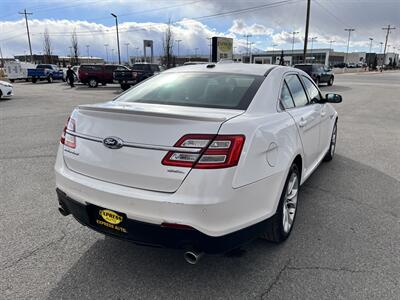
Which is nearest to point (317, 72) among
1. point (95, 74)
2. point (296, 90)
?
point (95, 74)

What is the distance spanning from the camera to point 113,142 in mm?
2482

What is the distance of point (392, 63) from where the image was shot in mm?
114250

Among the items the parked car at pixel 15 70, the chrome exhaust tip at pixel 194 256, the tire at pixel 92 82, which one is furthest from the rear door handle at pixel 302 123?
the parked car at pixel 15 70

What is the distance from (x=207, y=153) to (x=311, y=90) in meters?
2.85

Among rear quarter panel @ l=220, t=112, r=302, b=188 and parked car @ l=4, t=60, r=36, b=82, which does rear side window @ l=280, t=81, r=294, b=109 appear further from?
parked car @ l=4, t=60, r=36, b=82

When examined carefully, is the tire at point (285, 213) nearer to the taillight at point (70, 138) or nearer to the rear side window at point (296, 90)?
the rear side window at point (296, 90)

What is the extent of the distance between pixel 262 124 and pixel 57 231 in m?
2.34

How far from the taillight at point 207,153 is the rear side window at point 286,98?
125cm

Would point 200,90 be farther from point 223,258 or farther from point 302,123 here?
point 223,258

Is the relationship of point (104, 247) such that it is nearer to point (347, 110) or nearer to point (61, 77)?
point (347, 110)

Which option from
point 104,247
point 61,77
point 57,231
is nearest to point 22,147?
point 57,231

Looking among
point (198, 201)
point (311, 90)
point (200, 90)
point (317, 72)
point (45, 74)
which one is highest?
point (200, 90)

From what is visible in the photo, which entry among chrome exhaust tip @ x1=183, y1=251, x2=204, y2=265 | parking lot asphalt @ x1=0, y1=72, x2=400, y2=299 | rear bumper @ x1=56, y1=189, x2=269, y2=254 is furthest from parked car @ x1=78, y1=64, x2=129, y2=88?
chrome exhaust tip @ x1=183, y1=251, x2=204, y2=265

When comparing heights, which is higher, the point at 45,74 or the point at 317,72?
the point at 317,72
